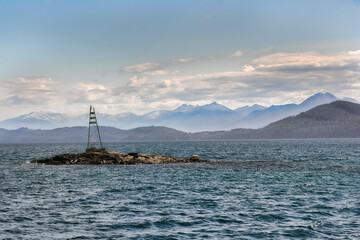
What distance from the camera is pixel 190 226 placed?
83.6 feet

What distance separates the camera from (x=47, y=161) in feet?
285

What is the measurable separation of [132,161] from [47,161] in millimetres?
20797

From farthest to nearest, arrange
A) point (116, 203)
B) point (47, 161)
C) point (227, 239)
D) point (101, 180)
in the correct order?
point (47, 161), point (101, 180), point (116, 203), point (227, 239)

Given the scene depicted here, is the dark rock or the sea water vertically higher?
the dark rock

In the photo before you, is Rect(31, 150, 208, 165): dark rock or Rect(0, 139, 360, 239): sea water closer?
Rect(0, 139, 360, 239): sea water

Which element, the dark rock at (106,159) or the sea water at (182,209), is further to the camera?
the dark rock at (106,159)

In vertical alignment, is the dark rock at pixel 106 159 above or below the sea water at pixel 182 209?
above

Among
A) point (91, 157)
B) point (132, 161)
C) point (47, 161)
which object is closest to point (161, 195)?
point (132, 161)

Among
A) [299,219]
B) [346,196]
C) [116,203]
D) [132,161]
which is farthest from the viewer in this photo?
[132,161]

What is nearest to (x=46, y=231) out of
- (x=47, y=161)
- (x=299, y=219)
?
(x=299, y=219)

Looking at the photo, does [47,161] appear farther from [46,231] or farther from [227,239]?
[227,239]

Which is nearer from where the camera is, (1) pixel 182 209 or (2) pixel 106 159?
(1) pixel 182 209

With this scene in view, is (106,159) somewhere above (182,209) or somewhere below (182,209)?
above

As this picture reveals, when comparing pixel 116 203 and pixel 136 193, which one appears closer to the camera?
pixel 116 203
